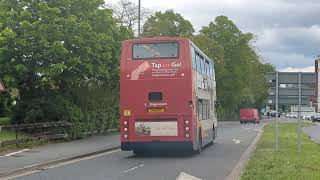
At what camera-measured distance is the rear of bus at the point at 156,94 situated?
76.9 feet

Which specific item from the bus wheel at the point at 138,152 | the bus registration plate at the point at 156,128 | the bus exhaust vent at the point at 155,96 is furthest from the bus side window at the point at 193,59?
the bus wheel at the point at 138,152

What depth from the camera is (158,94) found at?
23750 millimetres

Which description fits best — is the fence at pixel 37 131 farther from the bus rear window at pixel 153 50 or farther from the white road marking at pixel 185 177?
the white road marking at pixel 185 177

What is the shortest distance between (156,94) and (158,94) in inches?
3.0

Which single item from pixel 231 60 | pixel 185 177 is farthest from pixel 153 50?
pixel 231 60

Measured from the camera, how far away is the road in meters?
16.7

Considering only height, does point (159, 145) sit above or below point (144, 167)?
above

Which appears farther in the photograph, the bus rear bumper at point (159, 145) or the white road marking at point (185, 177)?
the bus rear bumper at point (159, 145)

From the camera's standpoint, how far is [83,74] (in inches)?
1383

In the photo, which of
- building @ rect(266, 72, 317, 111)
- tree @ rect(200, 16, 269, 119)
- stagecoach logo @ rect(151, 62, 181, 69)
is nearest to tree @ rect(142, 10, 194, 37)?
tree @ rect(200, 16, 269, 119)

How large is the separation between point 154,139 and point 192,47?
379 cm

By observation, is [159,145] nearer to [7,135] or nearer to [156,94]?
[156,94]

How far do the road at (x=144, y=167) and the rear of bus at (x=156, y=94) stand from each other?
2.76ft

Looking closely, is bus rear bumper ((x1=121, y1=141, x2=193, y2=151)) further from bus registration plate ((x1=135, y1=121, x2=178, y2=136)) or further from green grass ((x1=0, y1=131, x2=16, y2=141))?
green grass ((x1=0, y1=131, x2=16, y2=141))
